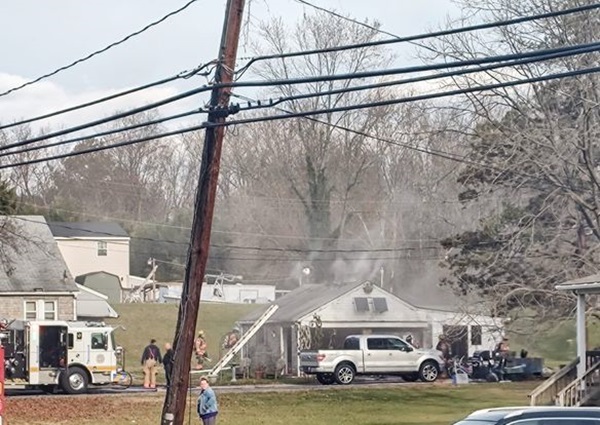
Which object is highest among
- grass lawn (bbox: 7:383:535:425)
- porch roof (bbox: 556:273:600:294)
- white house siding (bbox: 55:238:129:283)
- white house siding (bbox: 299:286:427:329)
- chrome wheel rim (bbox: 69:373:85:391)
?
white house siding (bbox: 55:238:129:283)

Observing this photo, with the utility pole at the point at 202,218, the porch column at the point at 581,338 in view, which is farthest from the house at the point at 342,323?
the utility pole at the point at 202,218

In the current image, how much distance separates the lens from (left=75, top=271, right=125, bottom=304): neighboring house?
253 ft

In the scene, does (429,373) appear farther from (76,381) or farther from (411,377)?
(76,381)

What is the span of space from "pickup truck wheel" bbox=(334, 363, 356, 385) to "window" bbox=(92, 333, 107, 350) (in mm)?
8647

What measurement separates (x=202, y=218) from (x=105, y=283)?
62.4 m

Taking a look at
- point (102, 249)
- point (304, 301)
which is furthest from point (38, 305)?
point (102, 249)

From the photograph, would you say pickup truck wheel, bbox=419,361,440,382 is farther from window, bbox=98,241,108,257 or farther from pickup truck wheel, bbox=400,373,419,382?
window, bbox=98,241,108,257

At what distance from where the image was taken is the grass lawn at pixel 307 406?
31.1 metres

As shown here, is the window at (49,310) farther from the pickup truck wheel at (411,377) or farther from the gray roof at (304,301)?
the pickup truck wheel at (411,377)

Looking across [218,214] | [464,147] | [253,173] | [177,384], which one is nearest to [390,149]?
[253,173]

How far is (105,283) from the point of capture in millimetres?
78000

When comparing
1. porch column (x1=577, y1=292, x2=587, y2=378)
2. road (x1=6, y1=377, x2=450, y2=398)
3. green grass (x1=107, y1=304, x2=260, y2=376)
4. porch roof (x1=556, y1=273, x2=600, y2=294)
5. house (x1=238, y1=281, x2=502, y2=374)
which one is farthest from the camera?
green grass (x1=107, y1=304, x2=260, y2=376)

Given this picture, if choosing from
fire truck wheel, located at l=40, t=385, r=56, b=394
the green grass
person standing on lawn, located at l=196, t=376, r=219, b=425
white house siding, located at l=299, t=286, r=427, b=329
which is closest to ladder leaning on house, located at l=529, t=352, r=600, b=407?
person standing on lawn, located at l=196, t=376, r=219, b=425

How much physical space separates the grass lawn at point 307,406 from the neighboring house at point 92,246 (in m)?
40.7
